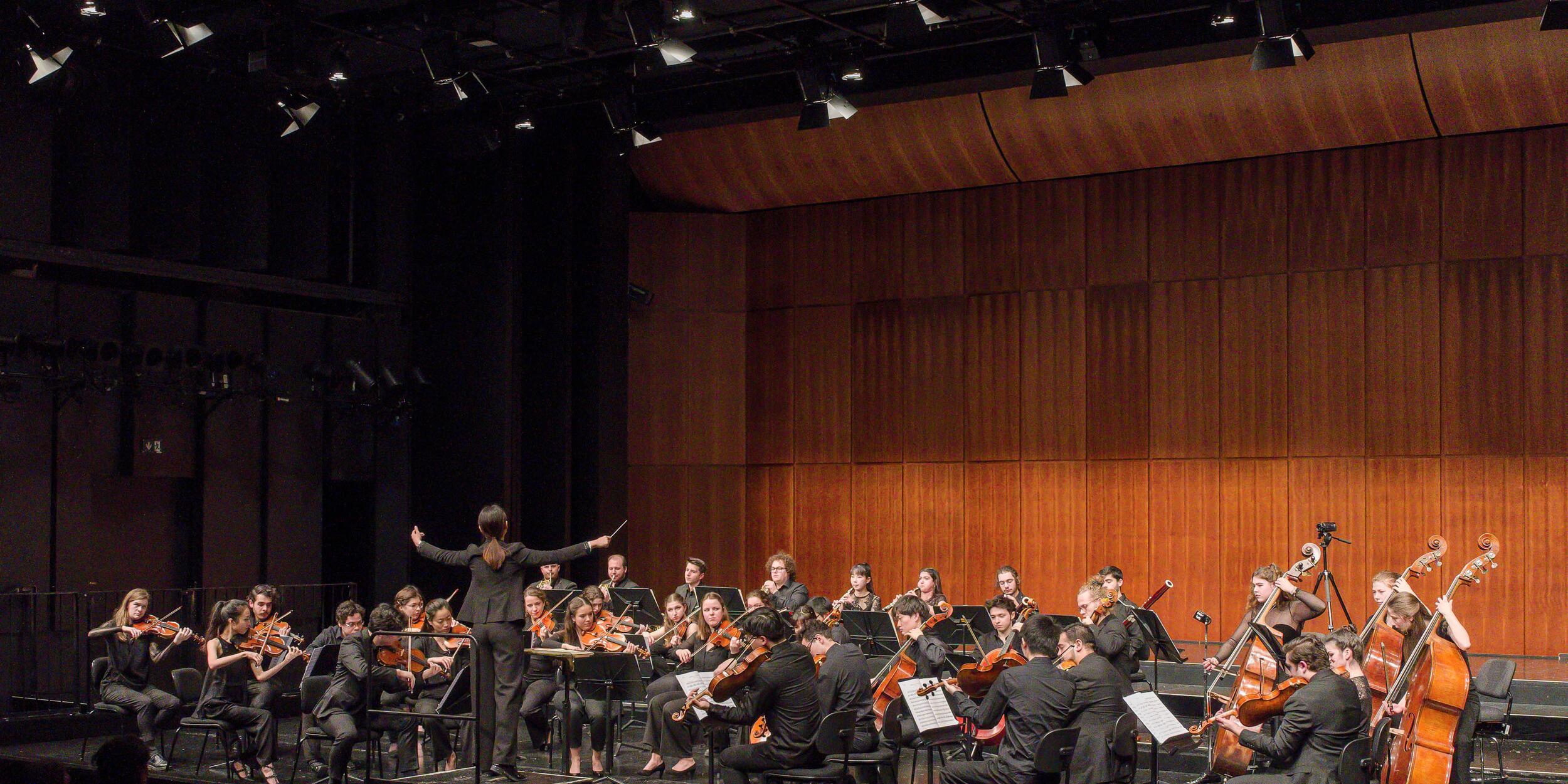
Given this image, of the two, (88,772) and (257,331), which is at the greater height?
(257,331)

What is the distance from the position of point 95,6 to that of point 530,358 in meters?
5.12

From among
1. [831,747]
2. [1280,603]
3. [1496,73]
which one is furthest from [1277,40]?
[831,747]

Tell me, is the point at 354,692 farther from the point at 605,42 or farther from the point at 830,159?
the point at 830,159

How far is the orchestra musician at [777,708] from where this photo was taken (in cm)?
721

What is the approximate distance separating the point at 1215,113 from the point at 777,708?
7670mm

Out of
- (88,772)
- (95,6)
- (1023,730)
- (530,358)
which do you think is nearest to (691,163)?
(530,358)

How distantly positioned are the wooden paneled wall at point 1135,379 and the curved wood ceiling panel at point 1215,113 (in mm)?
394

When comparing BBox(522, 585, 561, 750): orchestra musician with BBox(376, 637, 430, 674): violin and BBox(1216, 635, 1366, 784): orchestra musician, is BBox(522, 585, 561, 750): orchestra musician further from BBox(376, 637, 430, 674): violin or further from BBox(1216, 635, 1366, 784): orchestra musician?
BBox(1216, 635, 1366, 784): orchestra musician

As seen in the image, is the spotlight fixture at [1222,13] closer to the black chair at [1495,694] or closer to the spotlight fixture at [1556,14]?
the spotlight fixture at [1556,14]

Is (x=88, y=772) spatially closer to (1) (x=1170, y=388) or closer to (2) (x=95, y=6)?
(2) (x=95, y=6)

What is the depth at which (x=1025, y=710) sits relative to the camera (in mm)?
6930

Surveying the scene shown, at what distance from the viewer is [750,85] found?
43.8 feet

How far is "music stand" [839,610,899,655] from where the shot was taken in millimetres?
9797

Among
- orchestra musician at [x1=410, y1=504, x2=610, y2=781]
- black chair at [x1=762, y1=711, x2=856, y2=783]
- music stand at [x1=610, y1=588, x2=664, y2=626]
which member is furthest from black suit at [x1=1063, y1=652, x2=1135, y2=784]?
music stand at [x1=610, y1=588, x2=664, y2=626]
